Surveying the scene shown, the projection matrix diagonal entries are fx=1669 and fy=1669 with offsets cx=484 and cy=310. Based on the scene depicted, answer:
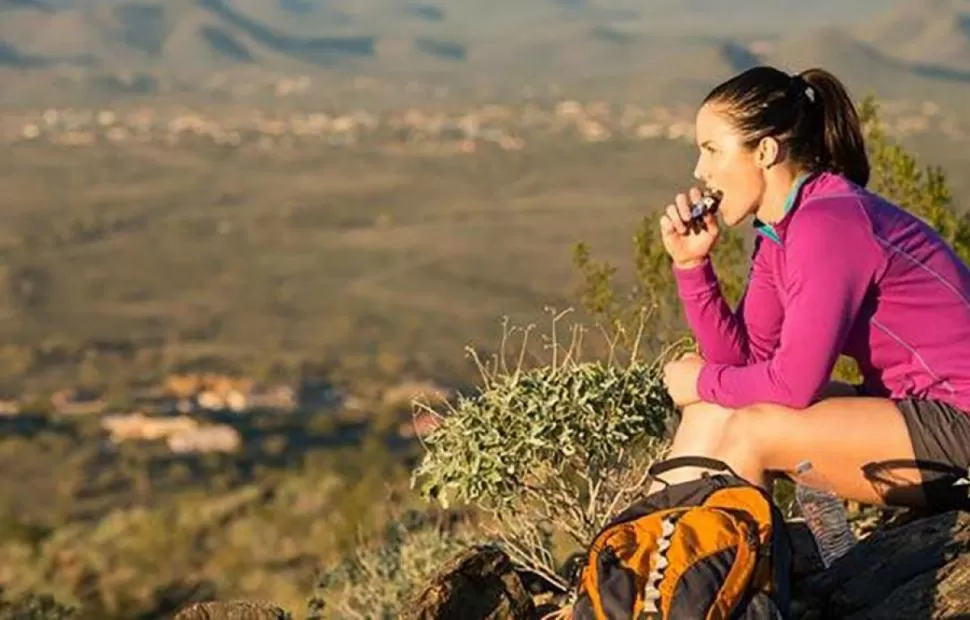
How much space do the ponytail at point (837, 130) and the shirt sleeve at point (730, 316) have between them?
34cm

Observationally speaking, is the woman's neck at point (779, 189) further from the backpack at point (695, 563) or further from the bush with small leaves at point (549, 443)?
the backpack at point (695, 563)

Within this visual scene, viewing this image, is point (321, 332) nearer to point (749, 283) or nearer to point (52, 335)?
point (52, 335)

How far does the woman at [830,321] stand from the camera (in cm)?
424

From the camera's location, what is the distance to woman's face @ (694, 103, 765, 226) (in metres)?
4.48

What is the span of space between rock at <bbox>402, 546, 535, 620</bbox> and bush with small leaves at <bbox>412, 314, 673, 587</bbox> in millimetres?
192

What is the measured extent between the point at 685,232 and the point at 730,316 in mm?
299

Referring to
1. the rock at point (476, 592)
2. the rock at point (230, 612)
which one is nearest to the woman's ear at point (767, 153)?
the rock at point (476, 592)

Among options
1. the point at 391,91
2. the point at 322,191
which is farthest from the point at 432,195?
the point at 391,91

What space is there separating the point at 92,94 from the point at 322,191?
8619 centimetres

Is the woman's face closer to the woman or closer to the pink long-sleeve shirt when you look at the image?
the woman

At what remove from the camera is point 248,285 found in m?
67.8

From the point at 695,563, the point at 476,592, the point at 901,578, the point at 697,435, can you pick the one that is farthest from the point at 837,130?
the point at 476,592

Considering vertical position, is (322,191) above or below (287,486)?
below

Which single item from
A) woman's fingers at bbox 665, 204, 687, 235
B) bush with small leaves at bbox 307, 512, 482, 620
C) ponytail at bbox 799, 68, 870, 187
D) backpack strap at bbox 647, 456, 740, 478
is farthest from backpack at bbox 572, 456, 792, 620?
bush with small leaves at bbox 307, 512, 482, 620
